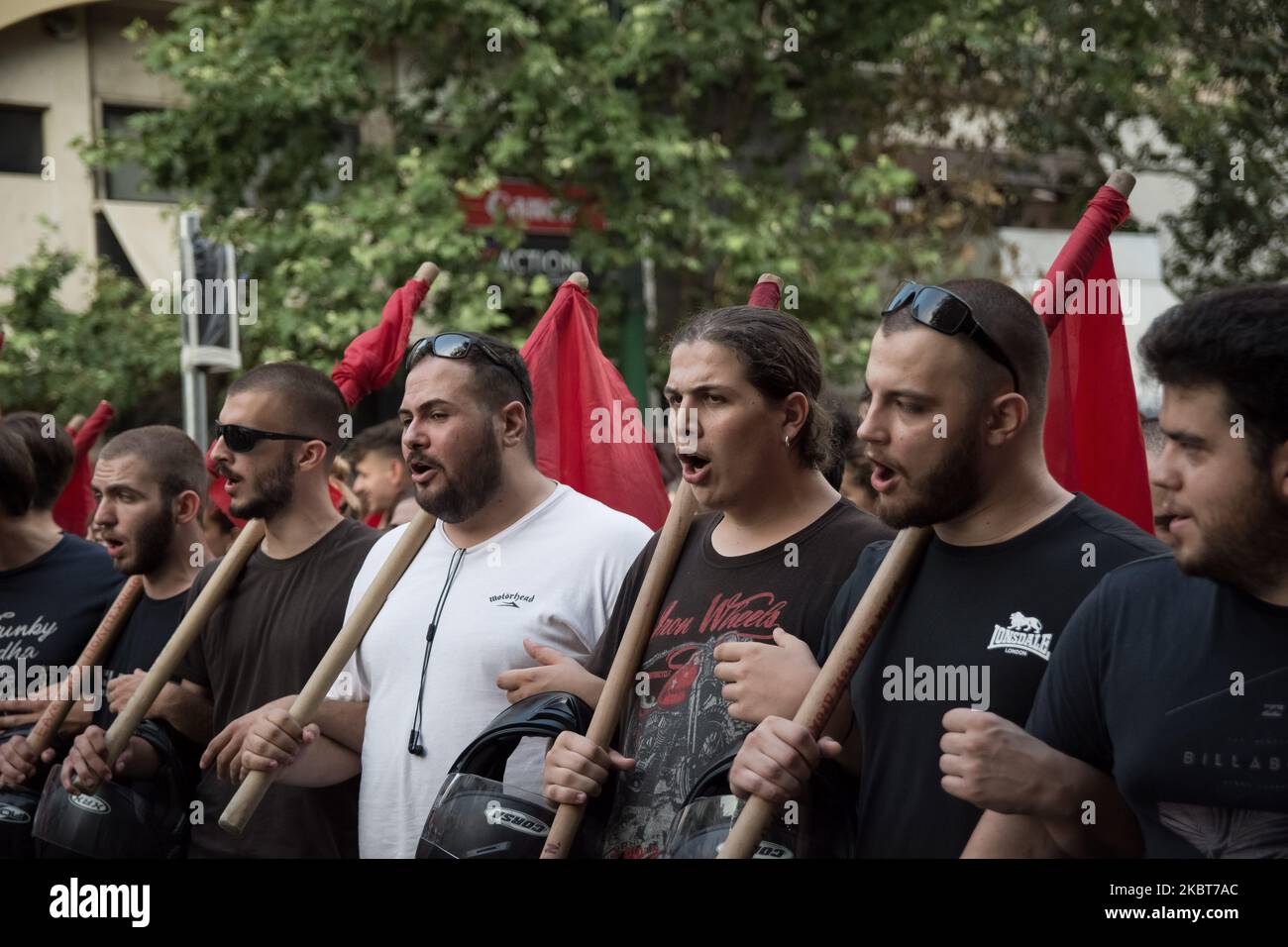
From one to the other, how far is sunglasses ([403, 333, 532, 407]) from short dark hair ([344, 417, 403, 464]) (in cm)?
296

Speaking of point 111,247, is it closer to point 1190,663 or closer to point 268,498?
point 268,498

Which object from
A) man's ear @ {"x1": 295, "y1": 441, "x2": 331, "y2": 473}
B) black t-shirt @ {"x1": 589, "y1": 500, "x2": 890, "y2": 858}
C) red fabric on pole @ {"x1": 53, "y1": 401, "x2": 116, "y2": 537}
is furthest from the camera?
red fabric on pole @ {"x1": 53, "y1": 401, "x2": 116, "y2": 537}

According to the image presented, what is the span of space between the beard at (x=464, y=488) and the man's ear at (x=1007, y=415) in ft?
5.21

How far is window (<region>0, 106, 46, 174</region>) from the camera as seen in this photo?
572 inches

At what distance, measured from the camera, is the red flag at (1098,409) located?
3.92m

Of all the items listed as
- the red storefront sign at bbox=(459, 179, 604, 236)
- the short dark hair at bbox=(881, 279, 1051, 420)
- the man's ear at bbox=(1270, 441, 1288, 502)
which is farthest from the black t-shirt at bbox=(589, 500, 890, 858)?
the red storefront sign at bbox=(459, 179, 604, 236)

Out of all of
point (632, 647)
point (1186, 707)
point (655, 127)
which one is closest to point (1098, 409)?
point (632, 647)

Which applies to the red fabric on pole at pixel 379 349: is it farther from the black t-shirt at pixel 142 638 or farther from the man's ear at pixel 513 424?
the man's ear at pixel 513 424

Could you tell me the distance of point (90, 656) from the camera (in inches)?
198

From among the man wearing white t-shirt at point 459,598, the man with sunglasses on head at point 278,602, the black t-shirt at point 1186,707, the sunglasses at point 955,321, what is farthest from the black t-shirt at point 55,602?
the black t-shirt at point 1186,707

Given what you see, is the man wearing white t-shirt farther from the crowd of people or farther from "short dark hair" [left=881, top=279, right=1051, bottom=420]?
"short dark hair" [left=881, top=279, right=1051, bottom=420]

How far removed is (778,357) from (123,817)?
2.21 metres

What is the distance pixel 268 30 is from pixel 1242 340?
33.4 ft

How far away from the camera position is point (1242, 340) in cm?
243
